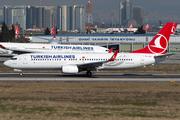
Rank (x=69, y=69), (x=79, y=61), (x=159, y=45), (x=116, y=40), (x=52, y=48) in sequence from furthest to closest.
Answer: (x=116, y=40), (x=52, y=48), (x=159, y=45), (x=79, y=61), (x=69, y=69)

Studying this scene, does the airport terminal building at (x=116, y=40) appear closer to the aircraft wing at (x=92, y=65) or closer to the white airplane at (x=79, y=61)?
the white airplane at (x=79, y=61)

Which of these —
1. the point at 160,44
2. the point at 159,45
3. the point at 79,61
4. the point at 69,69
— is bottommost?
the point at 69,69

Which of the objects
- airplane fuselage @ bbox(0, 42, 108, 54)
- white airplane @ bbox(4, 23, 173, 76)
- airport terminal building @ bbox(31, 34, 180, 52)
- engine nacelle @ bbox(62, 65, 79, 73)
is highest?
airport terminal building @ bbox(31, 34, 180, 52)

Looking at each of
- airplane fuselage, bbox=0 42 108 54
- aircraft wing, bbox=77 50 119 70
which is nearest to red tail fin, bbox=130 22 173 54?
aircraft wing, bbox=77 50 119 70

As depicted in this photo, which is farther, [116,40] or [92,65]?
[116,40]

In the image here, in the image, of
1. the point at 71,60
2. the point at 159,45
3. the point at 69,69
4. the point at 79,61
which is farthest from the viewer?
the point at 159,45

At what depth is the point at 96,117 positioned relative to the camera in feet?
65.8

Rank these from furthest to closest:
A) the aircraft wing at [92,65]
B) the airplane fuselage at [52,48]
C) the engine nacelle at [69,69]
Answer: the airplane fuselage at [52,48] → the aircraft wing at [92,65] → the engine nacelle at [69,69]

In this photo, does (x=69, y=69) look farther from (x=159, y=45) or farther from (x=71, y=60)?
(x=159, y=45)

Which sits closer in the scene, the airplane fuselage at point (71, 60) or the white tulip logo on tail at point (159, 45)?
the airplane fuselage at point (71, 60)

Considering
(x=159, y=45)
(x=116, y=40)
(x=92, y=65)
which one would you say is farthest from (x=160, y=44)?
(x=116, y=40)

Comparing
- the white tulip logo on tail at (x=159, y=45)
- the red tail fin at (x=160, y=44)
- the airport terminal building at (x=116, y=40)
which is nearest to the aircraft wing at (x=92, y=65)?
the red tail fin at (x=160, y=44)

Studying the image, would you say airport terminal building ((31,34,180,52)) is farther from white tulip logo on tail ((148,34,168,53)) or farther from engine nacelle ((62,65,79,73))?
engine nacelle ((62,65,79,73))

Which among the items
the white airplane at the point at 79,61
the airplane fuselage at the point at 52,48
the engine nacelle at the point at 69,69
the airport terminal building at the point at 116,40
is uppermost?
the airport terminal building at the point at 116,40
